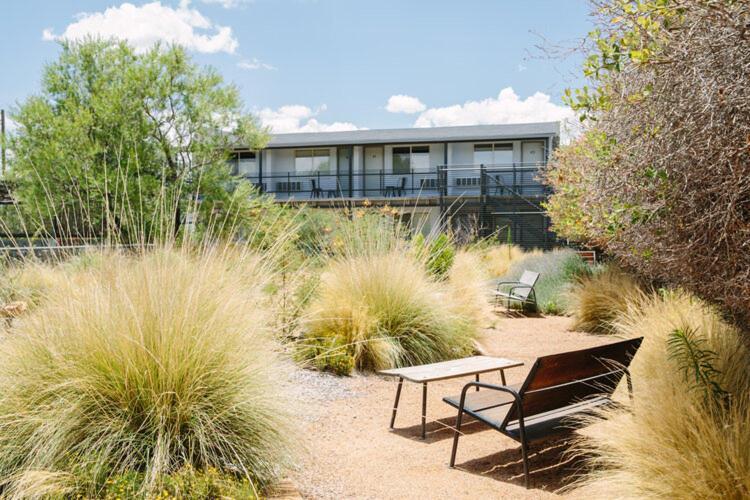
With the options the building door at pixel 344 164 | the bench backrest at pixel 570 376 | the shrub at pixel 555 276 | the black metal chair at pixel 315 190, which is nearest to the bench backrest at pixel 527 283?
the shrub at pixel 555 276

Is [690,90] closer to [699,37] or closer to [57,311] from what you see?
[699,37]

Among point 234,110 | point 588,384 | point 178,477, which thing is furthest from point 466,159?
point 178,477

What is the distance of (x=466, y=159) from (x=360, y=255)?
67.6ft

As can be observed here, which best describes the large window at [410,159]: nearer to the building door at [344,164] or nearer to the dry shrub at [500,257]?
the building door at [344,164]

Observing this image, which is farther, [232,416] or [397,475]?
[397,475]

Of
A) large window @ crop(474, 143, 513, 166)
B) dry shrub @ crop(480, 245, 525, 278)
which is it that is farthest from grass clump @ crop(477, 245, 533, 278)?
large window @ crop(474, 143, 513, 166)

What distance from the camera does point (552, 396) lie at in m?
4.00

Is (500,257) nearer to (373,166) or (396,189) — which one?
(396,189)

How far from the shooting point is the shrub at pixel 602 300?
949cm

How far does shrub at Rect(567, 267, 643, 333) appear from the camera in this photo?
31.1 feet

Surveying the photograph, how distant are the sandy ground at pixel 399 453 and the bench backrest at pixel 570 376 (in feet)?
1.22

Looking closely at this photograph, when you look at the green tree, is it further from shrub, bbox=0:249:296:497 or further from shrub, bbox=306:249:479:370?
shrub, bbox=0:249:296:497

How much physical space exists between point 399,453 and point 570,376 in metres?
1.30

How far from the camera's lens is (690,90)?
8.64ft
